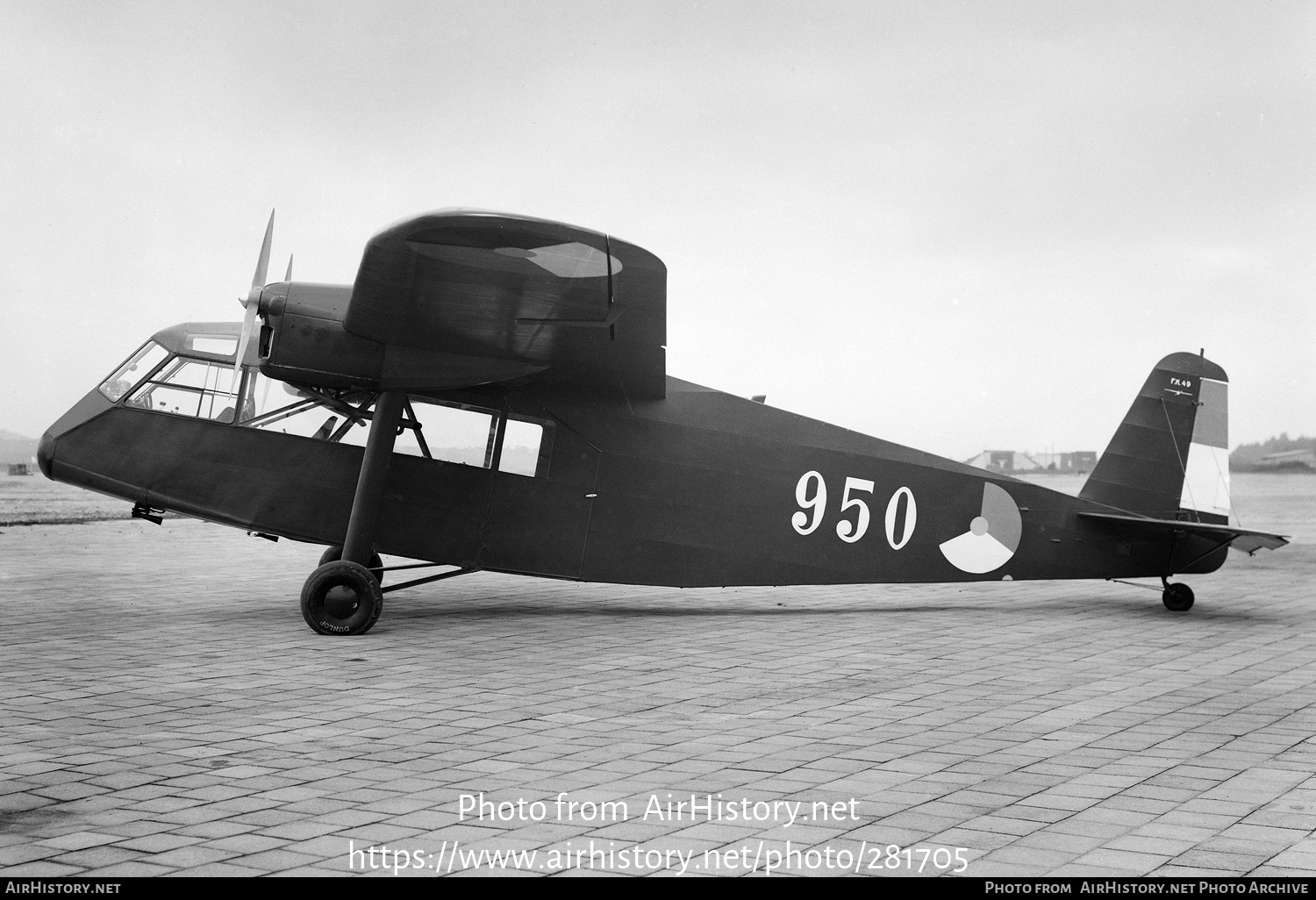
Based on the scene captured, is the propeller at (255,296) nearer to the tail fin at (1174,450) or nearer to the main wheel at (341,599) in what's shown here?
the main wheel at (341,599)

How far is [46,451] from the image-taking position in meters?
8.34

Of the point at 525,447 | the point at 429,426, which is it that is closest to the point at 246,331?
the point at 429,426

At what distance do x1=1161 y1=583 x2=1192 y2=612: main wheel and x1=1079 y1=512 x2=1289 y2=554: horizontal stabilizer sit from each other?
0.58 m

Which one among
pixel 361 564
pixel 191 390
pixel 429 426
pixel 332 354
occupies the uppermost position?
pixel 332 354

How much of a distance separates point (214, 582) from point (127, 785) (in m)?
7.57

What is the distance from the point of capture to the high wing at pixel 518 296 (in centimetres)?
653

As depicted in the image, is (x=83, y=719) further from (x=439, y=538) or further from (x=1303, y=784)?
(x=1303, y=784)

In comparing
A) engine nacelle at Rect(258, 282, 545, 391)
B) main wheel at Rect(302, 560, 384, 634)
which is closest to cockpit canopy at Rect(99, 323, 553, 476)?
engine nacelle at Rect(258, 282, 545, 391)

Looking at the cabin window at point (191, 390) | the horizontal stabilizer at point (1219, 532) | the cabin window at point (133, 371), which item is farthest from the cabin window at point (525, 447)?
the horizontal stabilizer at point (1219, 532)

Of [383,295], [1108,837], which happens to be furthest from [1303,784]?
[383,295]

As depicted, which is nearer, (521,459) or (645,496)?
(521,459)

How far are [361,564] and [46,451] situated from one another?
9.15 feet

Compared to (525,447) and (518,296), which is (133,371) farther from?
(518,296)

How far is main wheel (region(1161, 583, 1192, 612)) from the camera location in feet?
33.4
